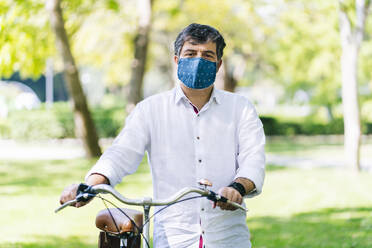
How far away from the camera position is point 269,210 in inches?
384

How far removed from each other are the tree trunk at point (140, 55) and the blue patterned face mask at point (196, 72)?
45.4 feet

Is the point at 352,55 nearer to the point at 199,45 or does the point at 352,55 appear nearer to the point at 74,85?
the point at 74,85

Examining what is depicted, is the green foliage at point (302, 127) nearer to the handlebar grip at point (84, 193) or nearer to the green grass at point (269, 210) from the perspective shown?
the green grass at point (269, 210)

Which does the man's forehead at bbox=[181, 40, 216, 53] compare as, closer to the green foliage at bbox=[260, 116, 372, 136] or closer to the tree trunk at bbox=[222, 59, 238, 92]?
the green foliage at bbox=[260, 116, 372, 136]

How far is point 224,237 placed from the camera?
10.4 feet

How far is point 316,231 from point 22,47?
29.6 feet

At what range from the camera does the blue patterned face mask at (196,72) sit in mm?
3166

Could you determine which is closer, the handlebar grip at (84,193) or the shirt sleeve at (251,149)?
the handlebar grip at (84,193)

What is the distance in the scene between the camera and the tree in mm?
14039

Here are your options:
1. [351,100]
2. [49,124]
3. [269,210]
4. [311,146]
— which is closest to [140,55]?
[351,100]

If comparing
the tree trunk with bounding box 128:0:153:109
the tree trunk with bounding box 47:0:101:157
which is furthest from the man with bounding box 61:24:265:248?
the tree trunk with bounding box 128:0:153:109

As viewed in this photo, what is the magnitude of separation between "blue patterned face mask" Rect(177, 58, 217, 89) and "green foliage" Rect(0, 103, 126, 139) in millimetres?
24411

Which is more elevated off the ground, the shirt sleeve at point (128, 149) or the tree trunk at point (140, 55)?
the shirt sleeve at point (128, 149)

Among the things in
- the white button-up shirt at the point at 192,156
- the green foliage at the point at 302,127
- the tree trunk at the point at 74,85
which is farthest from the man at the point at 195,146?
the green foliage at the point at 302,127
